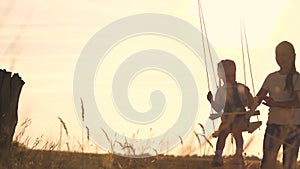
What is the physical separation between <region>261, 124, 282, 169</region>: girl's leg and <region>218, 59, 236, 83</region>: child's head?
1638mm

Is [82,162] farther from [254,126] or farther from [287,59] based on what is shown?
[287,59]

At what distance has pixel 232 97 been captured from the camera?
995 cm

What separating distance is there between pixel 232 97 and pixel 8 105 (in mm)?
3062

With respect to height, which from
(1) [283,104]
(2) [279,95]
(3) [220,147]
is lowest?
(3) [220,147]

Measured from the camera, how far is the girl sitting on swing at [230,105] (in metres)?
9.57

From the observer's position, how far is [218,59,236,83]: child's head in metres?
9.92

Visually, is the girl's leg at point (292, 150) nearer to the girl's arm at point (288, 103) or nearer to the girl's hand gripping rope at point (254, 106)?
the girl's arm at point (288, 103)

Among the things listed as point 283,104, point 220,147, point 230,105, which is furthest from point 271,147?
point 230,105

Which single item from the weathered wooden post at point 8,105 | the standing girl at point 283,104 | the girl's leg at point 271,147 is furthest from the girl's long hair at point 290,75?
the weathered wooden post at point 8,105

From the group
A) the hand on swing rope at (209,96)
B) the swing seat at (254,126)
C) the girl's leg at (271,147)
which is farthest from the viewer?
the hand on swing rope at (209,96)

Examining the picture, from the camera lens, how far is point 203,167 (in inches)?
409

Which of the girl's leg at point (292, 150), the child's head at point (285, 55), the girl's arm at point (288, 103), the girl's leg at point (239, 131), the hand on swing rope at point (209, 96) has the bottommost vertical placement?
the girl's leg at point (292, 150)

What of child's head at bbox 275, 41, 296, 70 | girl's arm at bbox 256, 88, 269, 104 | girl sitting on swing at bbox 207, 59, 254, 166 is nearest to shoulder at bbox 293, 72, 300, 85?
child's head at bbox 275, 41, 296, 70

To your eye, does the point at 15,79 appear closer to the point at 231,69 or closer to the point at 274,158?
the point at 231,69
